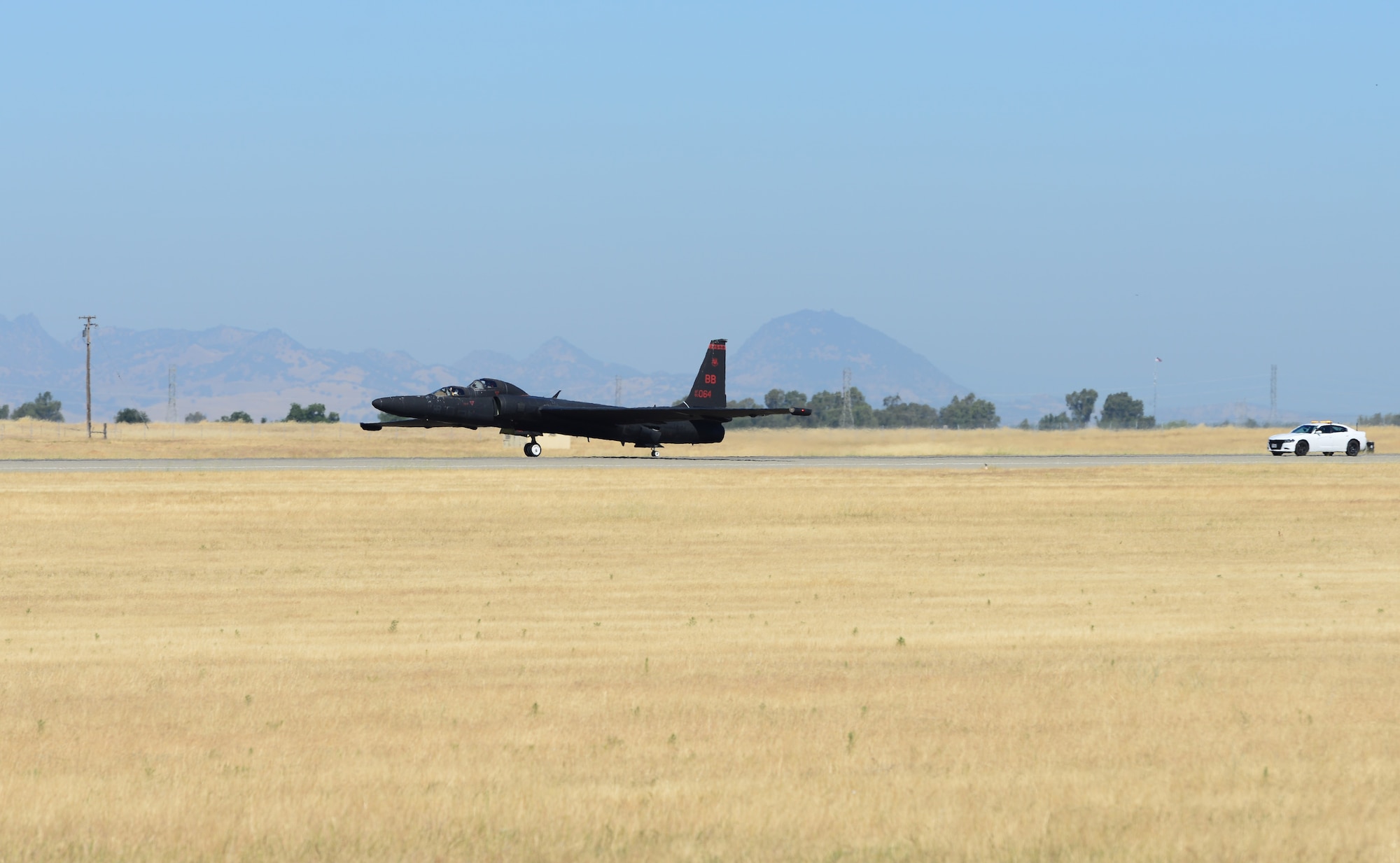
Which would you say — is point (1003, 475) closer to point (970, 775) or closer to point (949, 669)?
point (949, 669)

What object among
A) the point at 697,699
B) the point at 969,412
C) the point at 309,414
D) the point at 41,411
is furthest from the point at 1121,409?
the point at 697,699

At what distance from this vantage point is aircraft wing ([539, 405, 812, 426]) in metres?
57.2

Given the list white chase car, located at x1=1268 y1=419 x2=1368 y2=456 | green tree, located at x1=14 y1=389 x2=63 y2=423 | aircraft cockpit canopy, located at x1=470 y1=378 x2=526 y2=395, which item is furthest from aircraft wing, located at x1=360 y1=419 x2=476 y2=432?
green tree, located at x1=14 y1=389 x2=63 y2=423

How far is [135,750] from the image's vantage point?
9.59 m

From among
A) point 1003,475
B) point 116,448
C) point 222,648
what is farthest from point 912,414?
point 222,648

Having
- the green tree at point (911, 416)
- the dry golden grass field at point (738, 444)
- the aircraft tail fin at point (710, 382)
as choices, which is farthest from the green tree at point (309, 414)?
the aircraft tail fin at point (710, 382)

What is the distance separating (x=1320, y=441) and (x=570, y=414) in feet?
106

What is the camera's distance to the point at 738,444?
66938 millimetres

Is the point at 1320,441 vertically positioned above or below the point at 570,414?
below

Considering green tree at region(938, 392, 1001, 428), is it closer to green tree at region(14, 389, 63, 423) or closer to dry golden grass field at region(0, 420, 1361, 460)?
dry golden grass field at region(0, 420, 1361, 460)

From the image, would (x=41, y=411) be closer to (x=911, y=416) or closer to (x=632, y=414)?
(x=911, y=416)

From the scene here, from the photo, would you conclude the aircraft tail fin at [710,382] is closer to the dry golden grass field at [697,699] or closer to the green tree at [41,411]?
the dry golden grass field at [697,699]

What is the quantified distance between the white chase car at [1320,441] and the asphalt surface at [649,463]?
98 cm

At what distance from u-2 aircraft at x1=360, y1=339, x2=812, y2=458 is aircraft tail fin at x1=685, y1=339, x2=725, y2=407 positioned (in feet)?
0.10
